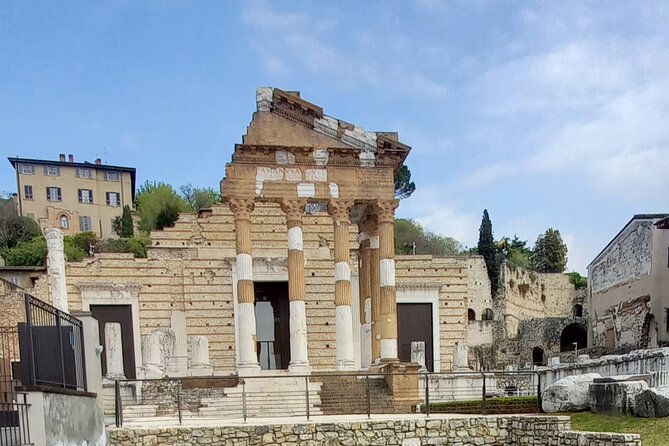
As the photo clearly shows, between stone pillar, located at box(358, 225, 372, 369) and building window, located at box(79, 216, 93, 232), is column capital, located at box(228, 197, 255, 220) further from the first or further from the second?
building window, located at box(79, 216, 93, 232)

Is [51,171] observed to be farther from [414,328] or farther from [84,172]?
[414,328]

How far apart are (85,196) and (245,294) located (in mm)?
47103

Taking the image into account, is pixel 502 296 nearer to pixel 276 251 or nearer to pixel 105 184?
pixel 276 251

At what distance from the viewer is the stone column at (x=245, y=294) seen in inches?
778

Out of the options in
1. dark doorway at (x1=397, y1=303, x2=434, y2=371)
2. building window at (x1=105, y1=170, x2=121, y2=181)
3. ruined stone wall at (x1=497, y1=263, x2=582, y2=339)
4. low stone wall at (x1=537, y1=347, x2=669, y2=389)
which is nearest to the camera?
low stone wall at (x1=537, y1=347, x2=669, y2=389)

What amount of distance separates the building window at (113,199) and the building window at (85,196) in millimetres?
1798

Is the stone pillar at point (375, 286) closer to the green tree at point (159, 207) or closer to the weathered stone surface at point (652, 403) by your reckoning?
the weathered stone surface at point (652, 403)

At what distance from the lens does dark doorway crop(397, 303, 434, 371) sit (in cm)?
2734

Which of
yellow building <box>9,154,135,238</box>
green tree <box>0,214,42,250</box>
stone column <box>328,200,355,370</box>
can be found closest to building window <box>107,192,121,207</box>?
yellow building <box>9,154,135,238</box>

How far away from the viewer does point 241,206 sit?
20547 millimetres

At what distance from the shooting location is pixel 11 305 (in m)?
25.4

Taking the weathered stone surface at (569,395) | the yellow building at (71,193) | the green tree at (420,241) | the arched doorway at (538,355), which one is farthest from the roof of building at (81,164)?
the weathered stone surface at (569,395)

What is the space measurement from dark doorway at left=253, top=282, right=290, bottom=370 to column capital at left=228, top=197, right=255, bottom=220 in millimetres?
6252

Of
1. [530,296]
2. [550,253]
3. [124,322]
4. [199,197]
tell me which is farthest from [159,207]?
[550,253]
